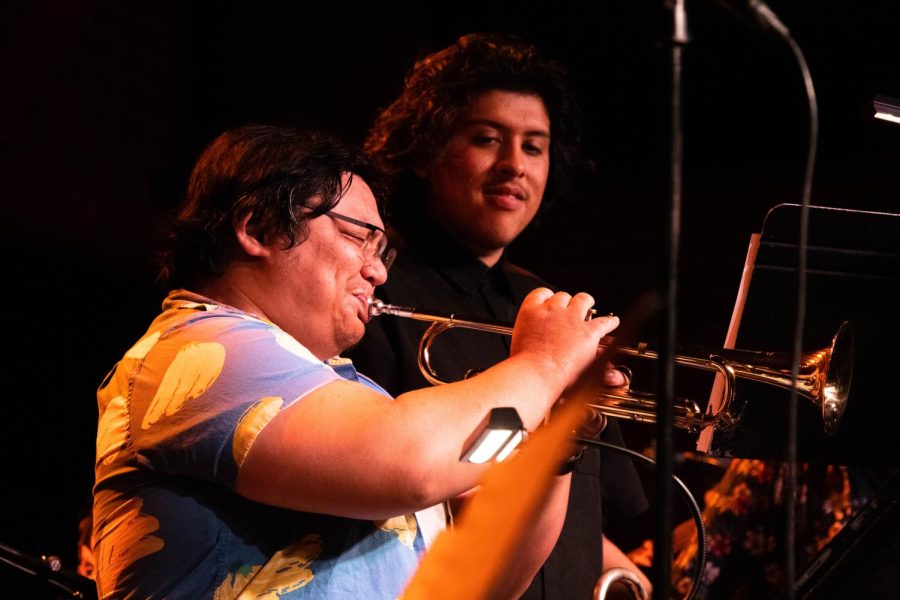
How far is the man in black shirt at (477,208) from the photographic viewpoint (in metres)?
2.50

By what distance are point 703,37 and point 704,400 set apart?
1748mm

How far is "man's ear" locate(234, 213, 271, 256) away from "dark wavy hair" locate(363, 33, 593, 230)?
998mm

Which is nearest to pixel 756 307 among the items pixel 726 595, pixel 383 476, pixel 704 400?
pixel 383 476

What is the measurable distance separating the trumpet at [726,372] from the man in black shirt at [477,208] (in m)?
0.11

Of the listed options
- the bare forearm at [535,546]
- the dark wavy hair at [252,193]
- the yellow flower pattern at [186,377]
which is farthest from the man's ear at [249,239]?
the bare forearm at [535,546]

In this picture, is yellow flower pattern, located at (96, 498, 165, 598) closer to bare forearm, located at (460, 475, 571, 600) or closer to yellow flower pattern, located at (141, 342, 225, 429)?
yellow flower pattern, located at (141, 342, 225, 429)

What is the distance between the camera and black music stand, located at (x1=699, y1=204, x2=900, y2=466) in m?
1.92

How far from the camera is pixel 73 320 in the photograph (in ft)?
10.2

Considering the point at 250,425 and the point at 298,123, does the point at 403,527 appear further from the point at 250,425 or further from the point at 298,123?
the point at 298,123

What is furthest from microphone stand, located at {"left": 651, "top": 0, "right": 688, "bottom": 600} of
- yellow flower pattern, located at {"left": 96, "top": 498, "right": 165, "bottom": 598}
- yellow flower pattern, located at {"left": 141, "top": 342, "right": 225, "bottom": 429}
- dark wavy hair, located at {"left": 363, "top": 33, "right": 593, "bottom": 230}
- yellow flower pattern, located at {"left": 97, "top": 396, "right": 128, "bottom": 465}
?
dark wavy hair, located at {"left": 363, "top": 33, "right": 593, "bottom": 230}

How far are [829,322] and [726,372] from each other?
0.94 feet

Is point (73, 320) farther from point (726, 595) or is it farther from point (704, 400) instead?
point (704, 400)

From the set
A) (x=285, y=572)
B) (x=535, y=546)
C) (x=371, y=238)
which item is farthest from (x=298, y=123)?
(x=285, y=572)

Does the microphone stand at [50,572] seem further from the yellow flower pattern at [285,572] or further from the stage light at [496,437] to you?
the stage light at [496,437]
